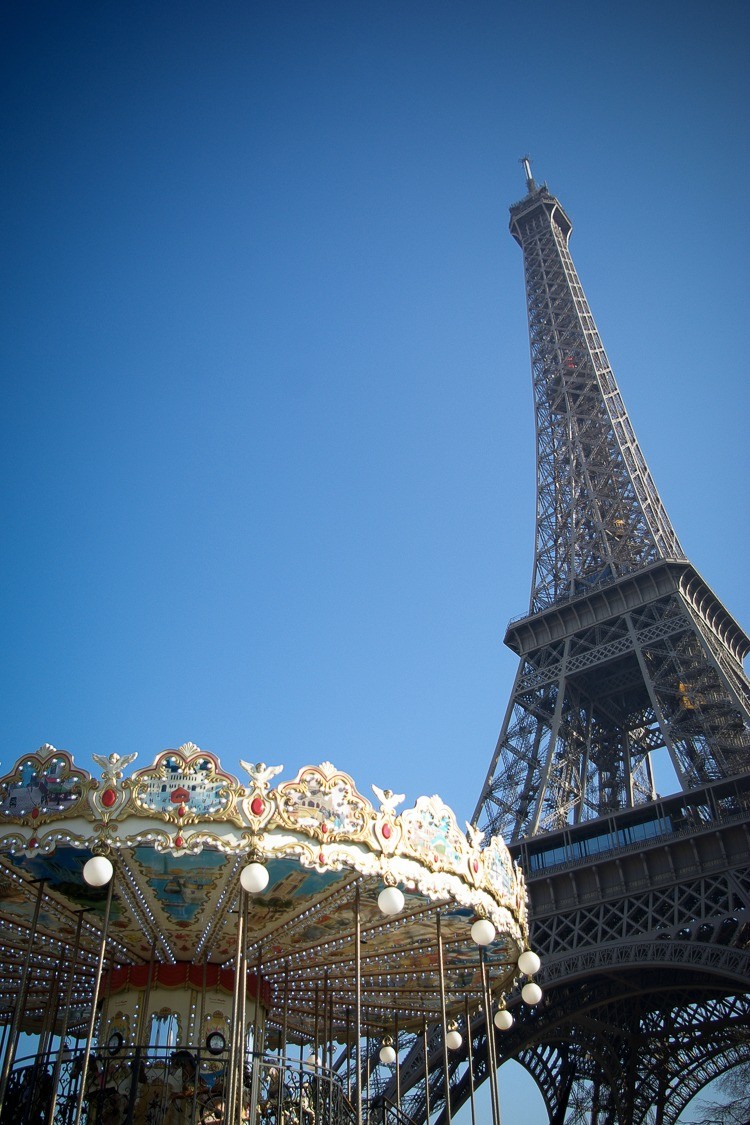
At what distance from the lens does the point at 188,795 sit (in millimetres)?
9508

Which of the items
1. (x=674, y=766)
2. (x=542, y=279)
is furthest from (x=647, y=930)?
(x=542, y=279)

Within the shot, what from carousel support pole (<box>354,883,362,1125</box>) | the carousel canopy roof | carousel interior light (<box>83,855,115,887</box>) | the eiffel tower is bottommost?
carousel support pole (<box>354,883,362,1125</box>)

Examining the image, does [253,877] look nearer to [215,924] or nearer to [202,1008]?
[215,924]

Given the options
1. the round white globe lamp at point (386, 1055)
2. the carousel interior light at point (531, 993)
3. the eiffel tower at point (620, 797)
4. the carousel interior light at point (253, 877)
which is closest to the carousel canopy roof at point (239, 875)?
the carousel interior light at point (253, 877)

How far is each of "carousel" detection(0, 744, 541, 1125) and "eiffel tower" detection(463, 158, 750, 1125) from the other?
10.4 metres

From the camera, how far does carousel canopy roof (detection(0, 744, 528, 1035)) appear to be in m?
9.47

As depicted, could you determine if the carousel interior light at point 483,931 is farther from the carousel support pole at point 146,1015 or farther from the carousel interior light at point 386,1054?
the carousel interior light at point 386,1054

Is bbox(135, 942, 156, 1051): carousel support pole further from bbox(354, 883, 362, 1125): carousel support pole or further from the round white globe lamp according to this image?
the round white globe lamp

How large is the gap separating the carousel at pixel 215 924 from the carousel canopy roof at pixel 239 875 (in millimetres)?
24

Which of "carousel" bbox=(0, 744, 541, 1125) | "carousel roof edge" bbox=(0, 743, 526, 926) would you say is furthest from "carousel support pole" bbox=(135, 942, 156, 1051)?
"carousel roof edge" bbox=(0, 743, 526, 926)

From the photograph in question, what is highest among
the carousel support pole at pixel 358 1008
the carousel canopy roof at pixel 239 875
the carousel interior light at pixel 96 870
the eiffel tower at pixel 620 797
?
the eiffel tower at pixel 620 797

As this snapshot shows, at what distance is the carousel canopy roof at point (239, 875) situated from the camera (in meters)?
9.47

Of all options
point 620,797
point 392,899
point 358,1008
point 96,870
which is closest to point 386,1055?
point 358,1008

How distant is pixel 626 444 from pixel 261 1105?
3527cm
